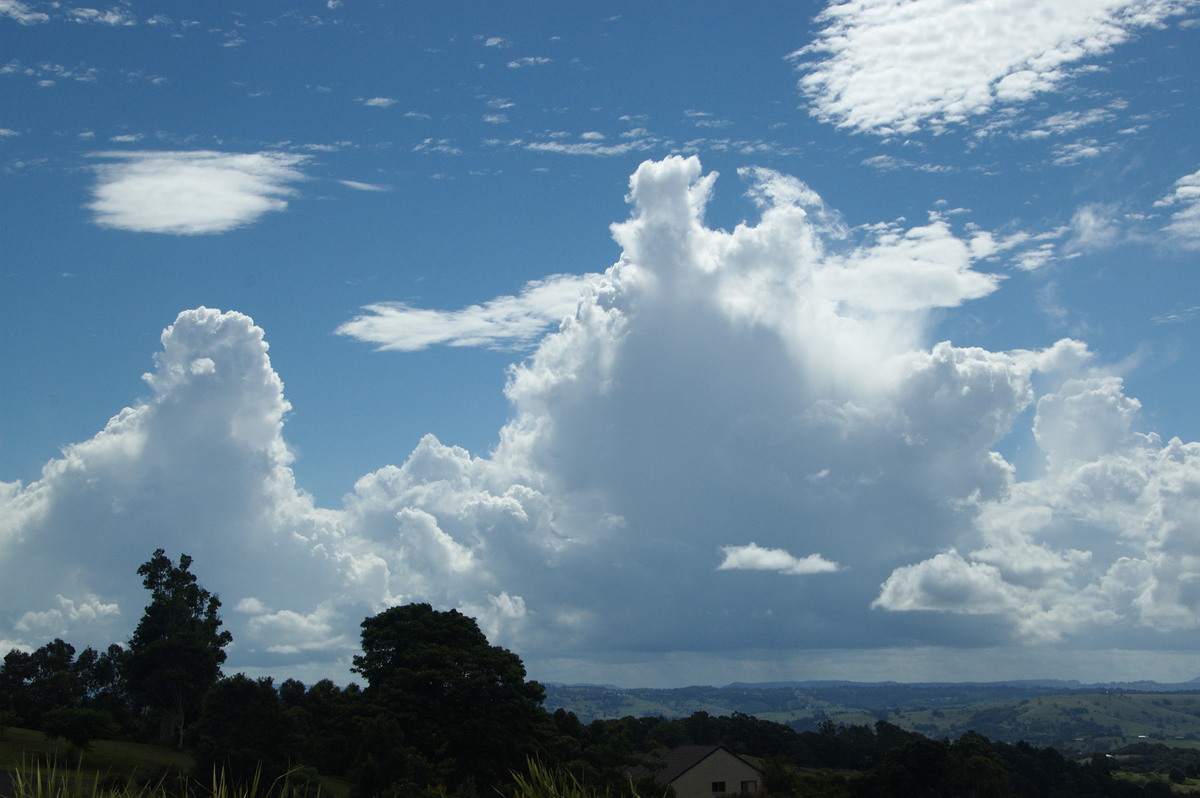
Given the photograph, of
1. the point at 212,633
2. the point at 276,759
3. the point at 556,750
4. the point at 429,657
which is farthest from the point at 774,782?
the point at 212,633

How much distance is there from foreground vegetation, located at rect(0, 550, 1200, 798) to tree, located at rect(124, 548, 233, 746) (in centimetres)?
14

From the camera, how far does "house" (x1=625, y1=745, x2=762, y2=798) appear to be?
78.6 meters

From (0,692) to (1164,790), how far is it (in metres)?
116

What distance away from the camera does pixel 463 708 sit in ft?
208

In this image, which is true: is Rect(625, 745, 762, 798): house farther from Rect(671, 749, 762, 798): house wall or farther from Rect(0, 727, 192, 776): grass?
Rect(0, 727, 192, 776): grass

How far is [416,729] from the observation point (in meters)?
60.5

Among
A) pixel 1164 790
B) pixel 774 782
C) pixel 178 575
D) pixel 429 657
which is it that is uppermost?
pixel 178 575

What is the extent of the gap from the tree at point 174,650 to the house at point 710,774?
38.7 metres

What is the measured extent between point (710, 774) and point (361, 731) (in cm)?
3375

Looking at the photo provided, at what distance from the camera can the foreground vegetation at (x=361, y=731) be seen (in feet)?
174

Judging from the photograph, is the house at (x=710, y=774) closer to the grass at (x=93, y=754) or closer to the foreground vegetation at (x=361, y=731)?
the foreground vegetation at (x=361, y=731)

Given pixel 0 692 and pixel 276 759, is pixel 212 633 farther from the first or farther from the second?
pixel 276 759

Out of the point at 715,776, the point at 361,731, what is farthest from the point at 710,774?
the point at 361,731

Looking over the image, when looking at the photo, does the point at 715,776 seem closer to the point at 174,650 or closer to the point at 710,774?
the point at 710,774
